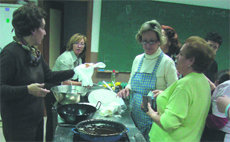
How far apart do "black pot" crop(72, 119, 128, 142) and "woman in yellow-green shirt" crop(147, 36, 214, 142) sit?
0.27m

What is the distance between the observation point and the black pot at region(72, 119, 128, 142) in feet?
3.39

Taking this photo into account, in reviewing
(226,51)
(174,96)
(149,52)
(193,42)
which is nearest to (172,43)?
(149,52)

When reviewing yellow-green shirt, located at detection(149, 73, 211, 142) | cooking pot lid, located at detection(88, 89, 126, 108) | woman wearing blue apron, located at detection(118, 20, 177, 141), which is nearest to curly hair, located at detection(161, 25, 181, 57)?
woman wearing blue apron, located at detection(118, 20, 177, 141)

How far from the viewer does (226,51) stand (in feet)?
11.8

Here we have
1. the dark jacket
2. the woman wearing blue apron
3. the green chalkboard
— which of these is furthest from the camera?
the green chalkboard

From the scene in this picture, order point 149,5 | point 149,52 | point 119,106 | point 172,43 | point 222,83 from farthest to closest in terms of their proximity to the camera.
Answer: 1. point 149,5
2. point 172,43
3. point 149,52
4. point 119,106
5. point 222,83

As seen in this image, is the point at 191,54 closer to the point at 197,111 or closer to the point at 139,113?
the point at 197,111

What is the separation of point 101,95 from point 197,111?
96cm

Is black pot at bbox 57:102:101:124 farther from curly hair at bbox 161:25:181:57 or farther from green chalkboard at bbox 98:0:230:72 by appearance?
green chalkboard at bbox 98:0:230:72

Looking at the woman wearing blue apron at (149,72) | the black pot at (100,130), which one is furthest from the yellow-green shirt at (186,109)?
the woman wearing blue apron at (149,72)

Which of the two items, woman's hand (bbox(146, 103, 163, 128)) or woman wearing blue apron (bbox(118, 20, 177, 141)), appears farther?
woman wearing blue apron (bbox(118, 20, 177, 141))

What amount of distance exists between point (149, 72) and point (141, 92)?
0.21 m

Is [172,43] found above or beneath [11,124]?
above

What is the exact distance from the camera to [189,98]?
3.39ft
